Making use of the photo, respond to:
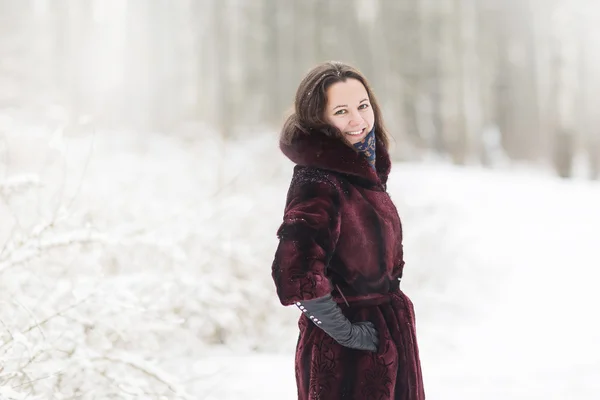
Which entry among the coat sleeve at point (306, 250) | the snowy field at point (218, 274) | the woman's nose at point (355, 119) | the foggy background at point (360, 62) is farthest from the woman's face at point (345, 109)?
the foggy background at point (360, 62)

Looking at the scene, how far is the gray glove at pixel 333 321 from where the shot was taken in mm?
1113

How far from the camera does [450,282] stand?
393 centimetres

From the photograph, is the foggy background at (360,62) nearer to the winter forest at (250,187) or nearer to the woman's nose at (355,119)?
the winter forest at (250,187)

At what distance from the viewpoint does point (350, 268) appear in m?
1.19

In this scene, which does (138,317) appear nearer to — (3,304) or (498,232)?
(3,304)

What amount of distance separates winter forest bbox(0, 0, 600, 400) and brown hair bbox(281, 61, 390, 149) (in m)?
0.98

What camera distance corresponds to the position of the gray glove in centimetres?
111

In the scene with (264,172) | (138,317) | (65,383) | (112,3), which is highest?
(112,3)

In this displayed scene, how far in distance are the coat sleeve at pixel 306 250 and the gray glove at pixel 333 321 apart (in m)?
0.03

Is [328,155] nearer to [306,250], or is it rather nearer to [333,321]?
[306,250]

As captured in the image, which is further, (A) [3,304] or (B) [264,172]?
(B) [264,172]

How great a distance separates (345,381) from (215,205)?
2.06m

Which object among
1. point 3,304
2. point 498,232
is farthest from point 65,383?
point 498,232

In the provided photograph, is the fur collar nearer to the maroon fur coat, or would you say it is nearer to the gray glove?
the maroon fur coat
